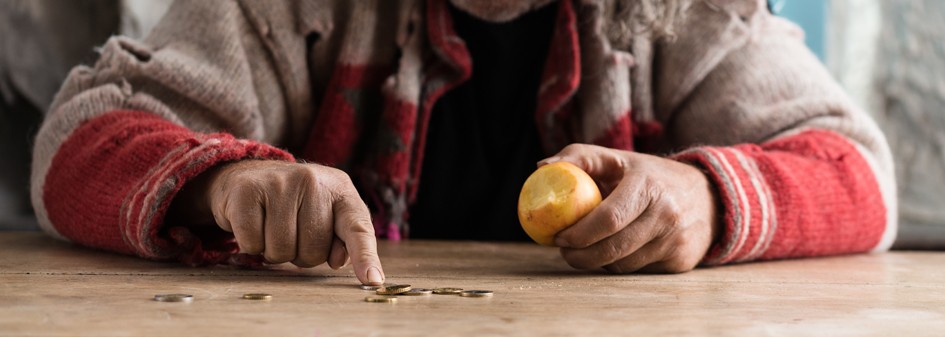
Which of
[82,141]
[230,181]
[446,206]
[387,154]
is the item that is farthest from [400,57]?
[230,181]

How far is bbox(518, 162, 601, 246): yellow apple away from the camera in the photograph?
3.38ft

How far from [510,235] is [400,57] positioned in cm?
35

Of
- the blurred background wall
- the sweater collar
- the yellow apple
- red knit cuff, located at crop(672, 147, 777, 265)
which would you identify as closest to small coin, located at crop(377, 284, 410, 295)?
the yellow apple

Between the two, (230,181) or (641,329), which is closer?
(641,329)

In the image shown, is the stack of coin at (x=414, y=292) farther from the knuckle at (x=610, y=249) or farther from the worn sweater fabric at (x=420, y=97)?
the worn sweater fabric at (x=420, y=97)

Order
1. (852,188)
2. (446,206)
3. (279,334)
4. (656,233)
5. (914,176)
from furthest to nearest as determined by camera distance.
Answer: (914,176)
(446,206)
(852,188)
(656,233)
(279,334)

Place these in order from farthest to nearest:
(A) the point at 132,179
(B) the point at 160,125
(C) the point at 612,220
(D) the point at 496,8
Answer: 1. (D) the point at 496,8
2. (B) the point at 160,125
3. (A) the point at 132,179
4. (C) the point at 612,220

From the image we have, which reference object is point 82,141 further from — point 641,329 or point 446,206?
point 641,329

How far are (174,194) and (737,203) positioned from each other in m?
0.63

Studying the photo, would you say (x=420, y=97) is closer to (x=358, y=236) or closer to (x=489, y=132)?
(x=489, y=132)

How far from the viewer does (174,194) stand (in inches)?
41.2

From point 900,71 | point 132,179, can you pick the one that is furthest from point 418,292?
point 900,71

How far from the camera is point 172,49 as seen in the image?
1457 millimetres

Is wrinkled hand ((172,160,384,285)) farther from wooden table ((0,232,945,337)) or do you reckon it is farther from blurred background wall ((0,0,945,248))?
blurred background wall ((0,0,945,248))
